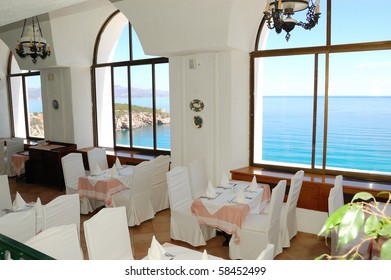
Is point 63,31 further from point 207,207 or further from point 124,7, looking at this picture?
point 207,207

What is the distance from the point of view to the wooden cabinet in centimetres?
770

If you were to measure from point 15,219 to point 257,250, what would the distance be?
8.71 feet

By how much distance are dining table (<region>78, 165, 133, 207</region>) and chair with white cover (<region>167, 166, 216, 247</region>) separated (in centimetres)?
127

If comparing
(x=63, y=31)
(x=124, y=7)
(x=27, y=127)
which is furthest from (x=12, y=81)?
(x=124, y=7)

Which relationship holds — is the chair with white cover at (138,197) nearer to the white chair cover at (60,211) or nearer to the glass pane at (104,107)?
the white chair cover at (60,211)

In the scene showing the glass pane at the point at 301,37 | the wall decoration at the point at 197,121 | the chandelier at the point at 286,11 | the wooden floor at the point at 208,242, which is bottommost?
the wooden floor at the point at 208,242

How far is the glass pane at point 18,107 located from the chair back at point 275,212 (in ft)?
29.2

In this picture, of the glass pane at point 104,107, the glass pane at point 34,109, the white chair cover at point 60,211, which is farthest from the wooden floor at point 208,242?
the glass pane at point 34,109

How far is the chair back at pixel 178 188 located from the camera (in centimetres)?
470

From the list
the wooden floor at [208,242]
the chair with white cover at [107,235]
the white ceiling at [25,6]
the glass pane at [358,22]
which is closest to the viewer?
the chair with white cover at [107,235]

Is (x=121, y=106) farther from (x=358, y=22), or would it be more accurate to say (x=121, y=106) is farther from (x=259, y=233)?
(x=358, y=22)

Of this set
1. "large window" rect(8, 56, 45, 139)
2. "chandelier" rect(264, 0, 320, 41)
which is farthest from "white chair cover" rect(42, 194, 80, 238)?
"large window" rect(8, 56, 45, 139)

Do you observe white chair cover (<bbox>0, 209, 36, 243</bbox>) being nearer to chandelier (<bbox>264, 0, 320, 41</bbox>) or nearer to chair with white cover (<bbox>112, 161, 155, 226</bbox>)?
chair with white cover (<bbox>112, 161, 155, 226</bbox>)

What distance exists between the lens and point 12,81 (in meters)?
10.2
